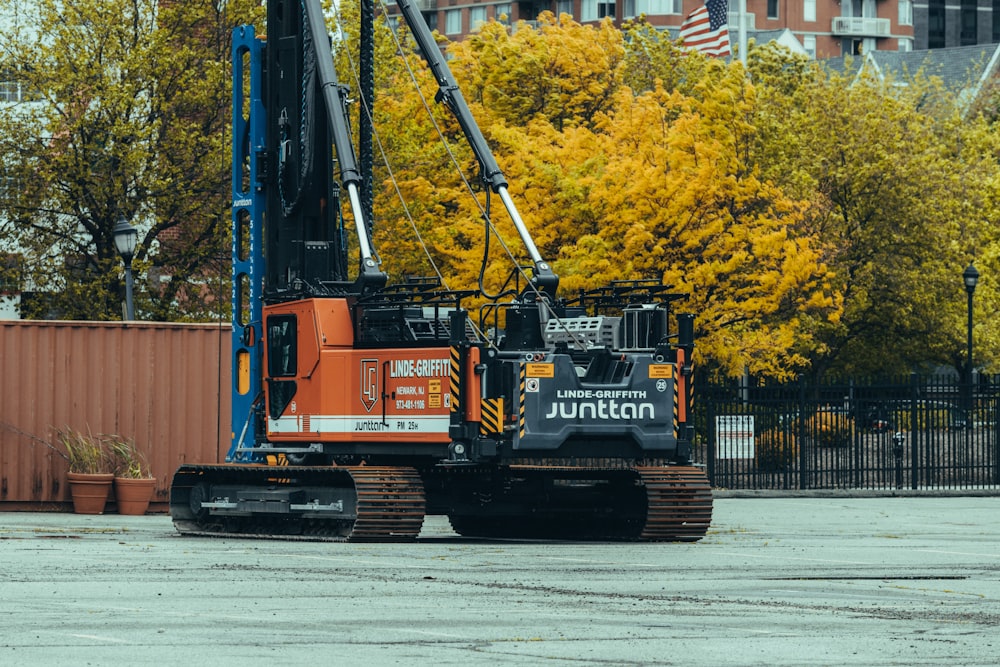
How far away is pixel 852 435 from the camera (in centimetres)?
3816

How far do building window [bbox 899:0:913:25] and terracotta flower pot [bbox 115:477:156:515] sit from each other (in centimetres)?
11099

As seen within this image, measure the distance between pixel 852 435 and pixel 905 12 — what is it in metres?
100

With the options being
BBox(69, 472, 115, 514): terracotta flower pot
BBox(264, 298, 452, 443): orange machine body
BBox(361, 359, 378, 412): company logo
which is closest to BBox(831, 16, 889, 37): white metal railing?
BBox(69, 472, 115, 514): terracotta flower pot

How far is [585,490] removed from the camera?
22.6 meters

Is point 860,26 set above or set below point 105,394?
above

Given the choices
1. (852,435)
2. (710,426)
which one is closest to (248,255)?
(710,426)

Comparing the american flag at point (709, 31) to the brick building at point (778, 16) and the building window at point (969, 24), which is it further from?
the building window at point (969, 24)

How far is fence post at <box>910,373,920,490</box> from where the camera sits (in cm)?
3825

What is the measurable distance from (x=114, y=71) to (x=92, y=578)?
95.4 ft

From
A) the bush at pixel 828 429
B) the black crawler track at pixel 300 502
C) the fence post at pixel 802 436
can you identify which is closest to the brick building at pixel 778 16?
the bush at pixel 828 429

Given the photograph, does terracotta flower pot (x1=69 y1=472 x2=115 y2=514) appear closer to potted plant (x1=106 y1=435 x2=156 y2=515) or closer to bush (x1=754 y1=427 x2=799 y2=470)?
potted plant (x1=106 y1=435 x2=156 y2=515)

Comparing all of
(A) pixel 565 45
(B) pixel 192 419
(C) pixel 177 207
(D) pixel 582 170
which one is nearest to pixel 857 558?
(B) pixel 192 419

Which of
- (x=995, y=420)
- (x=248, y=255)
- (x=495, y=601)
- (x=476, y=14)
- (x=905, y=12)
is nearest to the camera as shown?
(x=495, y=601)

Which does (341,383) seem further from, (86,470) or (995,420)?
(995,420)
